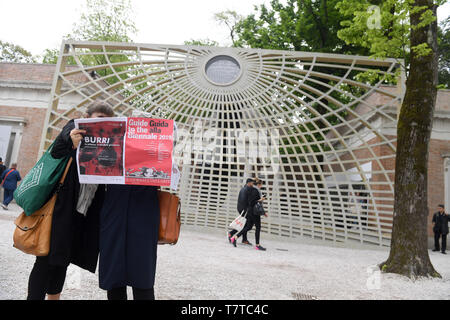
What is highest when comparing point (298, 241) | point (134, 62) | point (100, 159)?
point (134, 62)

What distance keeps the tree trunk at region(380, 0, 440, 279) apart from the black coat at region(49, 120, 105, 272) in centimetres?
537

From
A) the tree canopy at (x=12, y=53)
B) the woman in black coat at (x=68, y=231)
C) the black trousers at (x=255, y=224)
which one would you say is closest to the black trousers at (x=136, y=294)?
the woman in black coat at (x=68, y=231)

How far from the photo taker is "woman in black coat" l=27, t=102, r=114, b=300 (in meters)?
2.28

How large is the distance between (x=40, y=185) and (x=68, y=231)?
381 mm

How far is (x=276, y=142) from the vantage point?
36.1ft

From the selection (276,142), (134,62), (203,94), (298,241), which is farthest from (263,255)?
(134,62)

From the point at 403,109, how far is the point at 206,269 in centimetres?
484

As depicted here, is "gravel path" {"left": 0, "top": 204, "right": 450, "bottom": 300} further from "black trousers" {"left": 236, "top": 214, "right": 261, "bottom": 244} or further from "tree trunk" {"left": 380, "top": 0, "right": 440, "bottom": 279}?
"black trousers" {"left": 236, "top": 214, "right": 261, "bottom": 244}

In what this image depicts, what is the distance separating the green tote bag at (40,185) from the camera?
2.26m

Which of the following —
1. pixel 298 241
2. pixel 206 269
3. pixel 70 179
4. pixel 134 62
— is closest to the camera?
pixel 70 179

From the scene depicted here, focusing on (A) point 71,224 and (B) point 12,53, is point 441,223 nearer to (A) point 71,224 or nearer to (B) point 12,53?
(A) point 71,224

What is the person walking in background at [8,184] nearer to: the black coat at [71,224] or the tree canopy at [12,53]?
the black coat at [71,224]

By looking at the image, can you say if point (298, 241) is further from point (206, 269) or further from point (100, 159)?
point (100, 159)

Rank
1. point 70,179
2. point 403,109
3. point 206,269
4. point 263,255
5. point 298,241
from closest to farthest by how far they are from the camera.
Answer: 1. point 70,179
2. point 206,269
3. point 403,109
4. point 263,255
5. point 298,241
